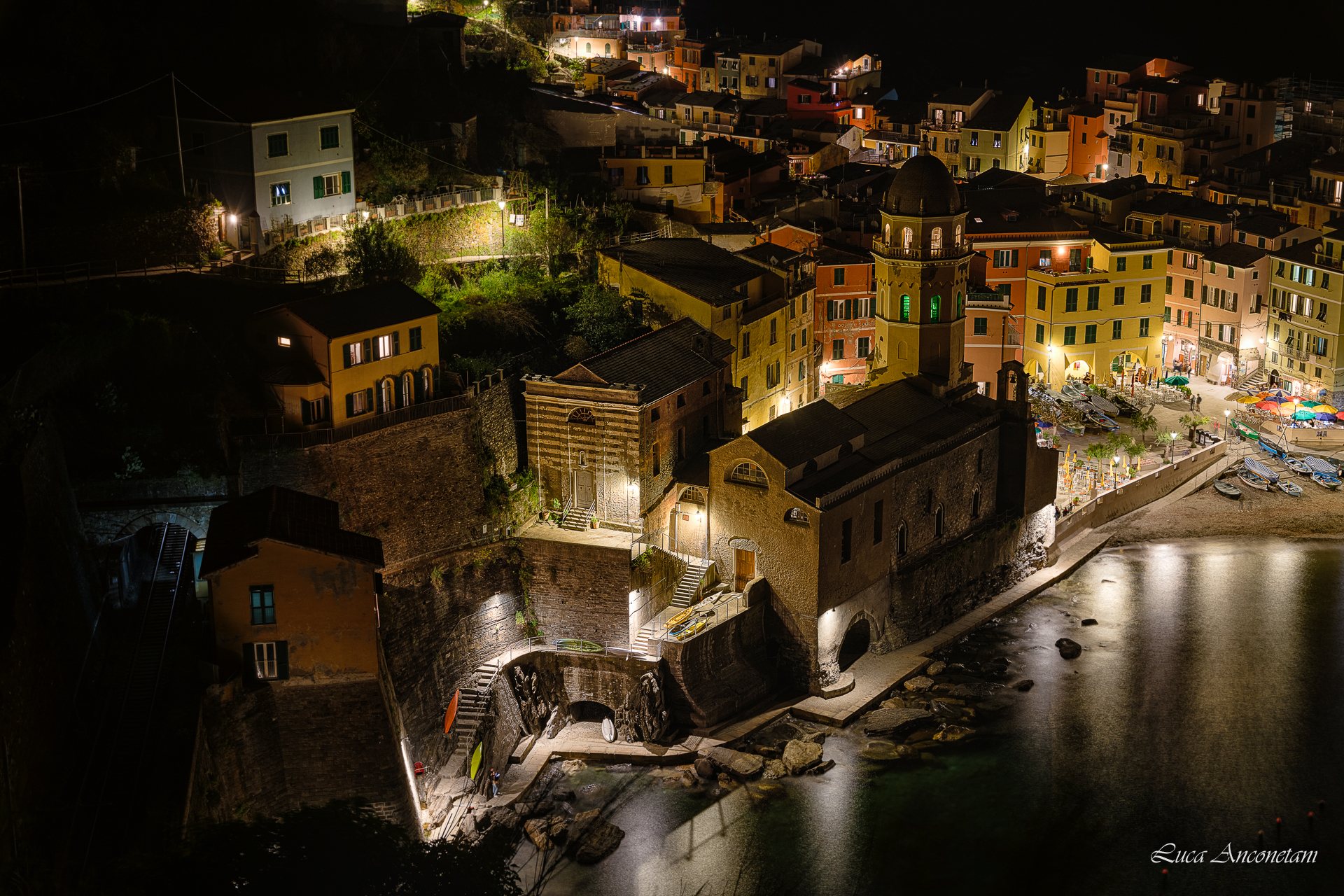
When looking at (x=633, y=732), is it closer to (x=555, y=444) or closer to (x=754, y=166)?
(x=555, y=444)

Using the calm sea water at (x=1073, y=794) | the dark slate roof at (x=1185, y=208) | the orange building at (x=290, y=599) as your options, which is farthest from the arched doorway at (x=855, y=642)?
the dark slate roof at (x=1185, y=208)

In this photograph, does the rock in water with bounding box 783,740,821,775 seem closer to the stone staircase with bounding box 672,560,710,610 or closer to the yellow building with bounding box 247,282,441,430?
the stone staircase with bounding box 672,560,710,610

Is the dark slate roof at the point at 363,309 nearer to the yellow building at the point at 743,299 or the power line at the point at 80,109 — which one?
the power line at the point at 80,109

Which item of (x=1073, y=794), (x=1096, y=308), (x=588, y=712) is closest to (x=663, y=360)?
(x=588, y=712)

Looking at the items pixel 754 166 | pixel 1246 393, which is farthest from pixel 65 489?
pixel 1246 393
